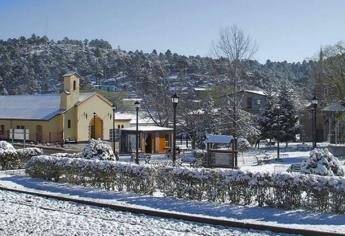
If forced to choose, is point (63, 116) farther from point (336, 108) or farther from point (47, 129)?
point (336, 108)

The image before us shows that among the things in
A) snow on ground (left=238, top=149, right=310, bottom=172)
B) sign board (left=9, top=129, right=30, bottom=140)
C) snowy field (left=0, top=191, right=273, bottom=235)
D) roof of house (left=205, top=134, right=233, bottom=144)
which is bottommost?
snowy field (left=0, top=191, right=273, bottom=235)

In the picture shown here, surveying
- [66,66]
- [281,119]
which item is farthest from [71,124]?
[66,66]

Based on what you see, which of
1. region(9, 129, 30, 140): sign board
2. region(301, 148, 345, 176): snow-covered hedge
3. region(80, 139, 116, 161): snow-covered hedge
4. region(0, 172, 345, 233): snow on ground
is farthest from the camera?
region(9, 129, 30, 140): sign board

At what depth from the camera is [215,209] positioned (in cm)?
1309

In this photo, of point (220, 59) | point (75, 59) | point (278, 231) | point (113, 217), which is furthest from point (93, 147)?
point (75, 59)

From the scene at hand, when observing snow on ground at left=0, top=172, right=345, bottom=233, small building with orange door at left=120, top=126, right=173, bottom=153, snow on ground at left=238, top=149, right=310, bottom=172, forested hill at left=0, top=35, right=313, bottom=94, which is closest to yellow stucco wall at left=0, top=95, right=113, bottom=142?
small building with orange door at left=120, top=126, right=173, bottom=153

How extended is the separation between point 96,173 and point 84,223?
5.60m

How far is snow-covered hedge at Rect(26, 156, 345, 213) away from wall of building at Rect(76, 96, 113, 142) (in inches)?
1296

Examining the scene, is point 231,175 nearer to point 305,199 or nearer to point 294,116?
point 305,199

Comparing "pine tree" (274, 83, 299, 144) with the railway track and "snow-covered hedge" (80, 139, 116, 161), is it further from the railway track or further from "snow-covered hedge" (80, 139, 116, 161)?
the railway track

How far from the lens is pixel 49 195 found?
50.0ft

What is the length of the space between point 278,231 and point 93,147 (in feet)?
36.6

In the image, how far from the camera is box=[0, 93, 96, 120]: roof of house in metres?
49.8

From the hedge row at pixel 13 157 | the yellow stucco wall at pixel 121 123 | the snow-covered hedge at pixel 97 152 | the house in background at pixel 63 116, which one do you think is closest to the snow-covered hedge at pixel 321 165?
the snow-covered hedge at pixel 97 152
